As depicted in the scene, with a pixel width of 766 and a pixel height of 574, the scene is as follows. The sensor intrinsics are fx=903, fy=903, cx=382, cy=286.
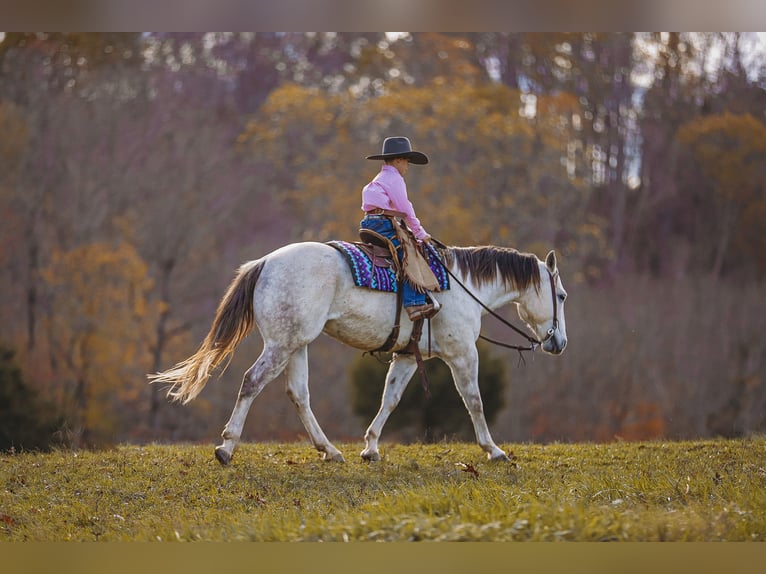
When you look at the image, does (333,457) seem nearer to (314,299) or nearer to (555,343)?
(314,299)

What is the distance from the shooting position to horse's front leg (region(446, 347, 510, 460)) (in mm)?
8070

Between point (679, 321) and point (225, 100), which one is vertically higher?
point (225, 100)

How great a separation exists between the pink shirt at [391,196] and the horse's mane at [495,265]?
476 mm

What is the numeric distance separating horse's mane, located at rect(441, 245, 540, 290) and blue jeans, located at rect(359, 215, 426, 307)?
0.59 metres

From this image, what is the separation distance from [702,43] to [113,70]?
14.9m

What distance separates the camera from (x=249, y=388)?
737cm

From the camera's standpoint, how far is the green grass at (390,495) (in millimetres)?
5434

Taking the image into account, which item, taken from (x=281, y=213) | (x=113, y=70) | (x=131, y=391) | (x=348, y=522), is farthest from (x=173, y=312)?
(x=348, y=522)

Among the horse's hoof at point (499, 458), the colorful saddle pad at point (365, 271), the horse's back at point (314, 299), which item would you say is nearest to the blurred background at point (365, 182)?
the horse's hoof at point (499, 458)

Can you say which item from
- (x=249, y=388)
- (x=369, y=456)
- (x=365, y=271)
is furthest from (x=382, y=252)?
(x=369, y=456)

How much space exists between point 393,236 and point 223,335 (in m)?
1.71

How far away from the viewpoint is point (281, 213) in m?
23.4

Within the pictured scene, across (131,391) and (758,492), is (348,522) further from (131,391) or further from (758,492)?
(131,391)

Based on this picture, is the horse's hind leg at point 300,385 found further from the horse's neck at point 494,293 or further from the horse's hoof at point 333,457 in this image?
the horse's neck at point 494,293
